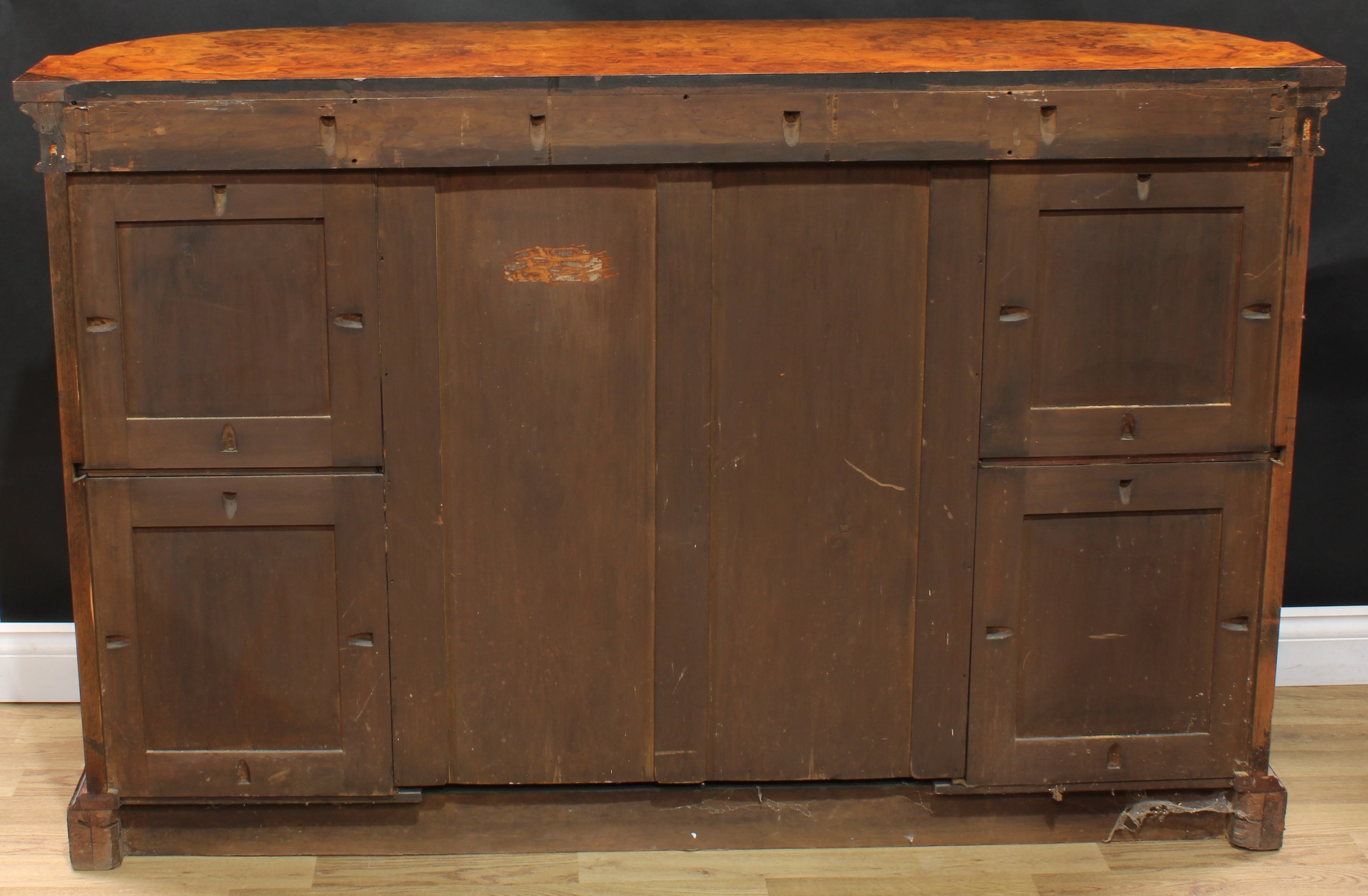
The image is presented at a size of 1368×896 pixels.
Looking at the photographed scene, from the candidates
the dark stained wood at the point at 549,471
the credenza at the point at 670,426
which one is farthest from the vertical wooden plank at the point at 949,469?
the dark stained wood at the point at 549,471

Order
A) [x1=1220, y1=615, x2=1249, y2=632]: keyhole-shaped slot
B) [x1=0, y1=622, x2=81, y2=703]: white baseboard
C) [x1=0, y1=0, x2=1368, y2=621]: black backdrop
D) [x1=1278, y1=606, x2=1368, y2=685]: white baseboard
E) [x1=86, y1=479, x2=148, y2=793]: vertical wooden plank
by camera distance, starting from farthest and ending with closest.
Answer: [x1=1278, y1=606, x2=1368, y2=685]: white baseboard
[x1=0, y1=622, x2=81, y2=703]: white baseboard
[x1=0, y1=0, x2=1368, y2=621]: black backdrop
[x1=1220, y1=615, x2=1249, y2=632]: keyhole-shaped slot
[x1=86, y1=479, x2=148, y2=793]: vertical wooden plank

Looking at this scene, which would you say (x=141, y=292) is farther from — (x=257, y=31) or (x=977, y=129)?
(x=977, y=129)

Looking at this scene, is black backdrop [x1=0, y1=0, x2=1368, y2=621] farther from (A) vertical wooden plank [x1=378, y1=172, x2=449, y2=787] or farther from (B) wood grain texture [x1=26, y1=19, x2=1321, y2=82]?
(A) vertical wooden plank [x1=378, y1=172, x2=449, y2=787]

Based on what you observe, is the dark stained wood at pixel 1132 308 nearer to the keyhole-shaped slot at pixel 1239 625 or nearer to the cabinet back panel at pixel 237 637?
the keyhole-shaped slot at pixel 1239 625

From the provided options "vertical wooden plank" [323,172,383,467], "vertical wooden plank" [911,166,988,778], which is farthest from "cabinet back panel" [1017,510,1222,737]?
"vertical wooden plank" [323,172,383,467]

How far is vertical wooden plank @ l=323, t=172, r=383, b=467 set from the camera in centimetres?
203

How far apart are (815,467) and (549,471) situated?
467 millimetres

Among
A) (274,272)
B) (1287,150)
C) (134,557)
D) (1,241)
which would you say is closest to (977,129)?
(1287,150)

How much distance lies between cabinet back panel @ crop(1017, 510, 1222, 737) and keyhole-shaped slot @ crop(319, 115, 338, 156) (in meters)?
→ 1.36

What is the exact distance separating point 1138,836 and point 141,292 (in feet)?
6.80

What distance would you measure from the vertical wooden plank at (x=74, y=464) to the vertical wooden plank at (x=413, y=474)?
20.2 inches

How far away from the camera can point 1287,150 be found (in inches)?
80.7

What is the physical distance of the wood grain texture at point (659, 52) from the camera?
2.01 metres

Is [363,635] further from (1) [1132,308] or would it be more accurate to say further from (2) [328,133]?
(1) [1132,308]
